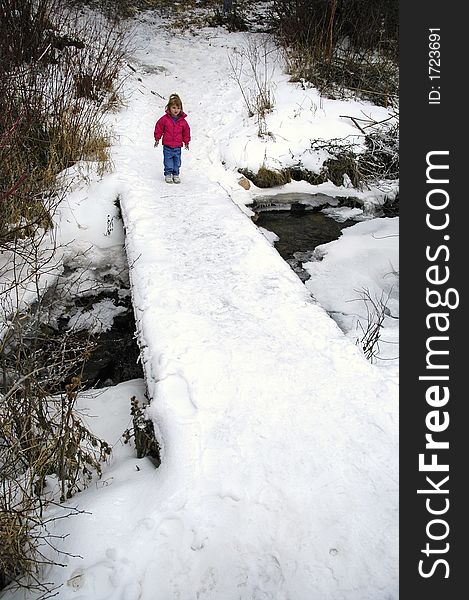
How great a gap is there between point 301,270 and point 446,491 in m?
3.29

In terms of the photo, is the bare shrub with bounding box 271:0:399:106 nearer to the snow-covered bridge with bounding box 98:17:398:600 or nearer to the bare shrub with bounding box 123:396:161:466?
the snow-covered bridge with bounding box 98:17:398:600

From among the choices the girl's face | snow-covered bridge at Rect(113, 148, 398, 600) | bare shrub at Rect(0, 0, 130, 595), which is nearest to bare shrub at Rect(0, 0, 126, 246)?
bare shrub at Rect(0, 0, 130, 595)

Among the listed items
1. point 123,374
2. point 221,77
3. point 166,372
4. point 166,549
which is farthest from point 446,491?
point 221,77

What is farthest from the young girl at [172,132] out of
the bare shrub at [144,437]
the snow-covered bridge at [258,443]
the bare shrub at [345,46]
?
the bare shrub at [144,437]

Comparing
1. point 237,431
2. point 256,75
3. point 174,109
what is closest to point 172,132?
point 174,109

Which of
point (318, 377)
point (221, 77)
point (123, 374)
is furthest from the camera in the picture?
point (221, 77)

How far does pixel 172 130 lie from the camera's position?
5.93m

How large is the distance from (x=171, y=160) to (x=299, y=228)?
1.90 m

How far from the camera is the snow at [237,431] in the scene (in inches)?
74.0

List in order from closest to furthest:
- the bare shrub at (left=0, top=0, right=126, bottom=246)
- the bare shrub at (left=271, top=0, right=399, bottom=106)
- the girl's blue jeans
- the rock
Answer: the bare shrub at (left=0, top=0, right=126, bottom=246), the girl's blue jeans, the rock, the bare shrub at (left=271, top=0, right=399, bottom=106)

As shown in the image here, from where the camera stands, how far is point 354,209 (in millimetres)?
6488

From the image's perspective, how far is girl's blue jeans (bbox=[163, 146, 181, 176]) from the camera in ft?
19.8

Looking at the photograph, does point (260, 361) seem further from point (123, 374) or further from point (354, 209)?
point (354, 209)

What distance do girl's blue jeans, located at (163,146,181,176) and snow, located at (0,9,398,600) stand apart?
3.58 feet
